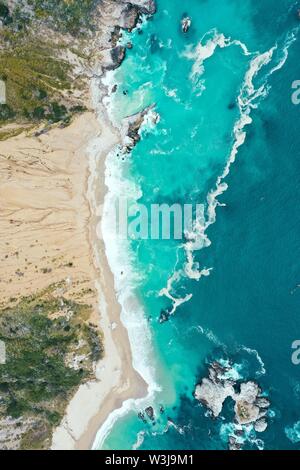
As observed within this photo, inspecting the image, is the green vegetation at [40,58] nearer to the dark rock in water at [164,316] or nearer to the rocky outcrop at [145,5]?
the rocky outcrop at [145,5]

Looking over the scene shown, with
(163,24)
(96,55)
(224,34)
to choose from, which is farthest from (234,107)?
(96,55)

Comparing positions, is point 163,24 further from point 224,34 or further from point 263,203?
point 263,203

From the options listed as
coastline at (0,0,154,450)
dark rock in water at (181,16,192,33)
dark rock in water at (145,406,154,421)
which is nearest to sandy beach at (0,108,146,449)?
coastline at (0,0,154,450)

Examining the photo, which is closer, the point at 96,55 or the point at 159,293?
the point at 96,55

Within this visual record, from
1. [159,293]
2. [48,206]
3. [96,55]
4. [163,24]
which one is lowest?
[159,293]

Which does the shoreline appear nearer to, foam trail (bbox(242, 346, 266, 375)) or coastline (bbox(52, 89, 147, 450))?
coastline (bbox(52, 89, 147, 450))
